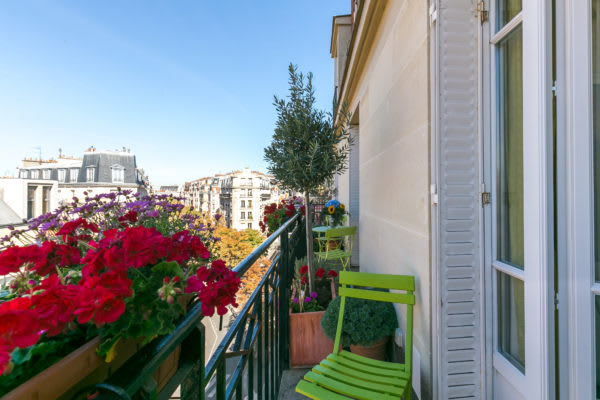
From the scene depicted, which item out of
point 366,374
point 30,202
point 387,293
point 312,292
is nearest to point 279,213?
point 312,292

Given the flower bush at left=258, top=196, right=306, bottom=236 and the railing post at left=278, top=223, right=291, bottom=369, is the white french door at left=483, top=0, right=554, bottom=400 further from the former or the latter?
the flower bush at left=258, top=196, right=306, bottom=236

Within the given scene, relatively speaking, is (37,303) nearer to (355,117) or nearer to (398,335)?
(398,335)

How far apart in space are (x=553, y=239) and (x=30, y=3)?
2034 centimetres

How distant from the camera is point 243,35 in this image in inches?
812

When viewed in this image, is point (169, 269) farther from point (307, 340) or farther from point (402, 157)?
point (307, 340)

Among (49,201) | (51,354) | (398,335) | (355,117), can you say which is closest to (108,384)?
(51,354)

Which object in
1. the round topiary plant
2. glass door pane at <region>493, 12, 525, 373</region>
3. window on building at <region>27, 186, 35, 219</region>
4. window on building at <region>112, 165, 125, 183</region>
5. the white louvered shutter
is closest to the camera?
glass door pane at <region>493, 12, 525, 373</region>

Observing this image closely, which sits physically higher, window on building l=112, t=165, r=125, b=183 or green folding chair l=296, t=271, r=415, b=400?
window on building l=112, t=165, r=125, b=183

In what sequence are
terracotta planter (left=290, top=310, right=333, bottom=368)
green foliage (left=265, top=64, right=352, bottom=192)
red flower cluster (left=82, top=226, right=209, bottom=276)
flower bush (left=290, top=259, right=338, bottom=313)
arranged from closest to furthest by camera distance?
red flower cluster (left=82, top=226, right=209, bottom=276) → terracotta planter (left=290, top=310, right=333, bottom=368) → flower bush (left=290, top=259, right=338, bottom=313) → green foliage (left=265, top=64, right=352, bottom=192)

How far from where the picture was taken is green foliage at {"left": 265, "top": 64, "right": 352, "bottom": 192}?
2.78 metres

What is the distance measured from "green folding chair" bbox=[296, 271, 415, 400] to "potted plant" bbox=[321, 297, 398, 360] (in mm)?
166

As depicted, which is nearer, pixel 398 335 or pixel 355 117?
pixel 398 335

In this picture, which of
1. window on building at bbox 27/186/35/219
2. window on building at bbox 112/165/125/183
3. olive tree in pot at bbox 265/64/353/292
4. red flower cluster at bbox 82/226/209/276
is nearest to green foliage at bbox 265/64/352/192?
olive tree in pot at bbox 265/64/353/292

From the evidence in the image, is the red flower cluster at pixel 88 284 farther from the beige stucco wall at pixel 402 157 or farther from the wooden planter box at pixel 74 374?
the beige stucco wall at pixel 402 157
